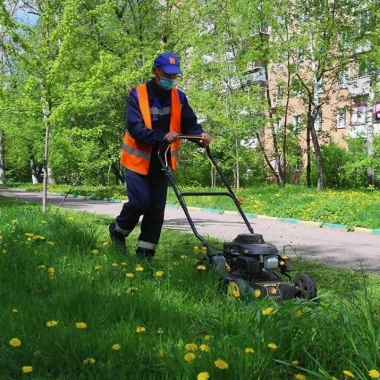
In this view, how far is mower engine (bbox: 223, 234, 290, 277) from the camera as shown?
3.66 meters

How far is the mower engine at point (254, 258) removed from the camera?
3.66 meters

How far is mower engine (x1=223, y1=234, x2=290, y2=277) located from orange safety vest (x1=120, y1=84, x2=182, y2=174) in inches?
53.0

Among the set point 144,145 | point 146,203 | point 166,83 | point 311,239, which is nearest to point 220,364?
point 146,203

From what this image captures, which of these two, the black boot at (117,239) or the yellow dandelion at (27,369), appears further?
the black boot at (117,239)

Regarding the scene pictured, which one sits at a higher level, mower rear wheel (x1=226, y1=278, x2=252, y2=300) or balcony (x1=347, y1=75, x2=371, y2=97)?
balcony (x1=347, y1=75, x2=371, y2=97)

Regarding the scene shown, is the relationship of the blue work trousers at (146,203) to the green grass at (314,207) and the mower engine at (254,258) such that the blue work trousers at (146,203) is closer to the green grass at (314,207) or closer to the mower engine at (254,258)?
the mower engine at (254,258)

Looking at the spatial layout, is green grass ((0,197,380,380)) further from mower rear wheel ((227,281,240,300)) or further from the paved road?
the paved road

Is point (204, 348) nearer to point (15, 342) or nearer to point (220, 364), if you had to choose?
point (220, 364)

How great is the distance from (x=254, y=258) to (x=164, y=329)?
98cm

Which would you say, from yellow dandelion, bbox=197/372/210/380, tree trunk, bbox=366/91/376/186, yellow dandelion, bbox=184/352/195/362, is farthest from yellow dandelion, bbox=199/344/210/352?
A: tree trunk, bbox=366/91/376/186

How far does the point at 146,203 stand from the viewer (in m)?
4.91

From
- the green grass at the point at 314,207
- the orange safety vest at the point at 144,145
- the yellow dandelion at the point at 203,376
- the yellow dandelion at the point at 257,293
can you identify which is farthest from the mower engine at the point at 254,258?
the green grass at the point at 314,207

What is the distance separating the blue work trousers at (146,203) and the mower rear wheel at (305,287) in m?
1.62

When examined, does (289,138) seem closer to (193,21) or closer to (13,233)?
(193,21)
